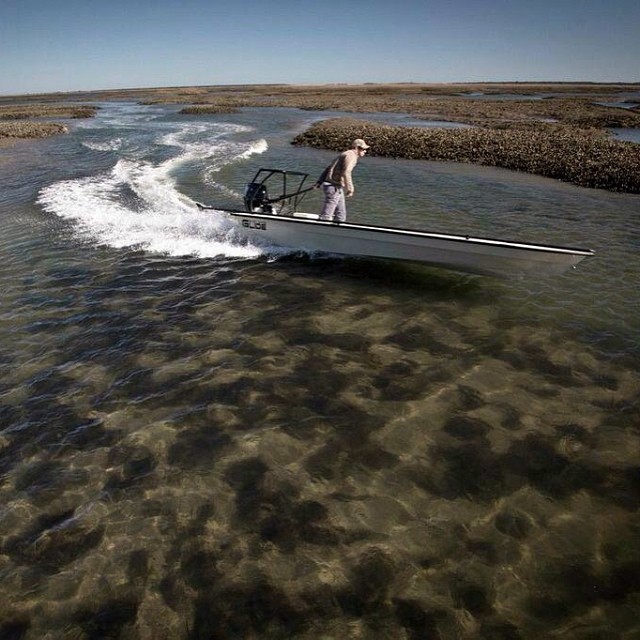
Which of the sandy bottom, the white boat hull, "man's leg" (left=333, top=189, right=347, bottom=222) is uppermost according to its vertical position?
"man's leg" (left=333, top=189, right=347, bottom=222)

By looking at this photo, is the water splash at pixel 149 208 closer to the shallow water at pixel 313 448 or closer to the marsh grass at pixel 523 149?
the shallow water at pixel 313 448

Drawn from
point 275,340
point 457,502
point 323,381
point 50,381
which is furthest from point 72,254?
point 457,502

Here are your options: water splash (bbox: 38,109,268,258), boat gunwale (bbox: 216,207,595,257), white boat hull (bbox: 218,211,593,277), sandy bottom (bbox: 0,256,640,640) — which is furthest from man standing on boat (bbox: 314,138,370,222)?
sandy bottom (bbox: 0,256,640,640)

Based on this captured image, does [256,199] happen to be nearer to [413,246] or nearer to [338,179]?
[338,179]

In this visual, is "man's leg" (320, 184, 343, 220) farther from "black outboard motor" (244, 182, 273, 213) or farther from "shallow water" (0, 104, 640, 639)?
"black outboard motor" (244, 182, 273, 213)

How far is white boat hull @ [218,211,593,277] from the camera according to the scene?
9422 millimetres

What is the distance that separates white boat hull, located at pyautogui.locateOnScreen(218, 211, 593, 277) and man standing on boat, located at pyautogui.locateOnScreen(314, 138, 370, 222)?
30.4 inches

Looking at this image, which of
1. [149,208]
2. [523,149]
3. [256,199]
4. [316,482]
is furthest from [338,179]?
[523,149]

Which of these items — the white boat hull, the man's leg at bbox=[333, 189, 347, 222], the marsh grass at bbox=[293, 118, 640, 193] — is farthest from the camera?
the marsh grass at bbox=[293, 118, 640, 193]

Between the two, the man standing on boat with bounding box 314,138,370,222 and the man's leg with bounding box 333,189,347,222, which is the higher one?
the man standing on boat with bounding box 314,138,370,222

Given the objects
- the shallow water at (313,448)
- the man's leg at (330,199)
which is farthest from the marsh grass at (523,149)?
the man's leg at (330,199)

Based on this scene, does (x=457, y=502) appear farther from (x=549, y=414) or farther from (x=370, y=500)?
(x=549, y=414)

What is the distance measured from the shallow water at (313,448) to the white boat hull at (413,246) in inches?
24.2

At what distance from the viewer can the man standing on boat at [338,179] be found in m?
11.7
